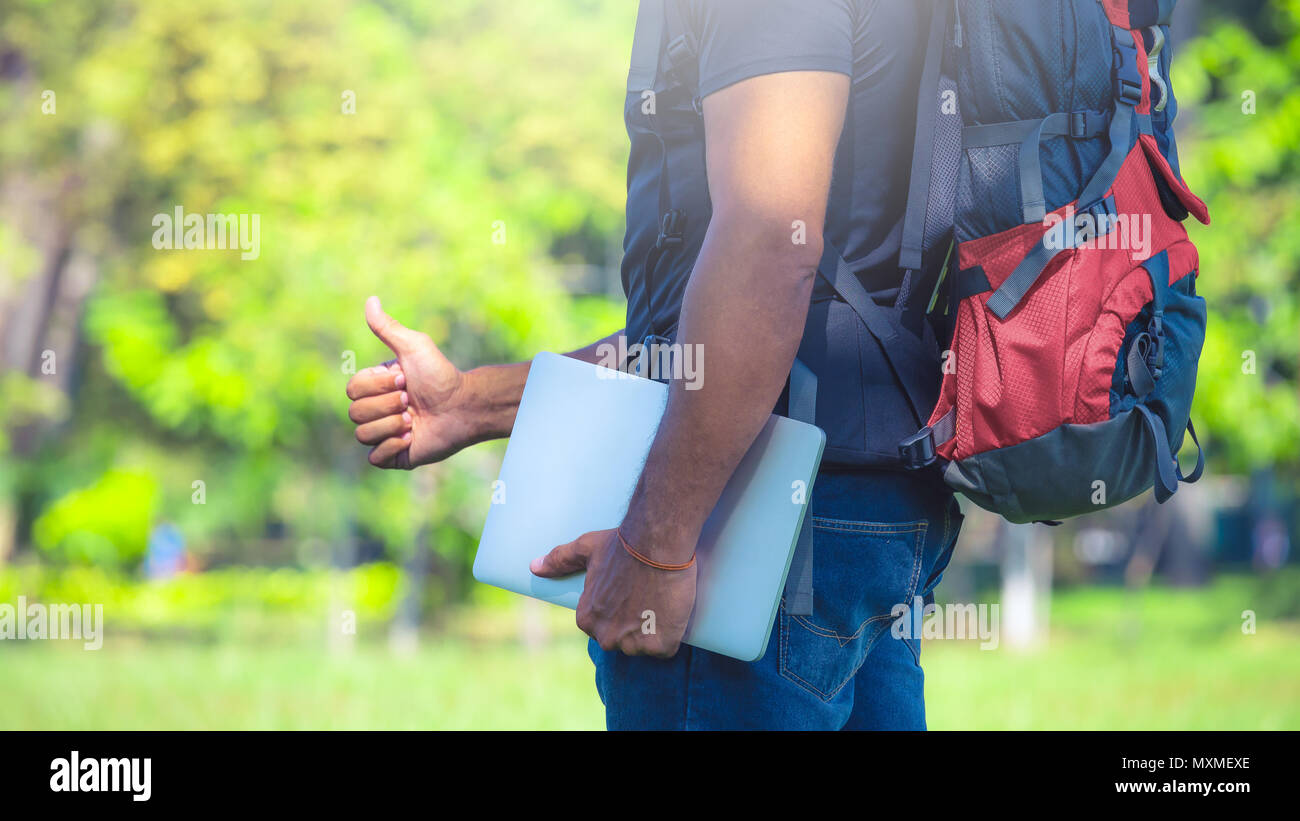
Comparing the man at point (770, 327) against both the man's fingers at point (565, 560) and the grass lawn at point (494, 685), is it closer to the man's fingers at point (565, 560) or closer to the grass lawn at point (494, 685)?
the man's fingers at point (565, 560)

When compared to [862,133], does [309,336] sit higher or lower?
higher

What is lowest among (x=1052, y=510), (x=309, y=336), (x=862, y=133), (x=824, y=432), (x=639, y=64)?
(x=1052, y=510)

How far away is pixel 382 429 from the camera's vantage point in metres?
2.03

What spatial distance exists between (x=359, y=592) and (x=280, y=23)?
615cm

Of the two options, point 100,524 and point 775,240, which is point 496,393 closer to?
point 775,240

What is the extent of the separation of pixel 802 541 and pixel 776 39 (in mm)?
659

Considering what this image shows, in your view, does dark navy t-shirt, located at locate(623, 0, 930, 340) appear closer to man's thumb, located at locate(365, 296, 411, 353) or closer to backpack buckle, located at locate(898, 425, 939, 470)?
backpack buckle, located at locate(898, 425, 939, 470)

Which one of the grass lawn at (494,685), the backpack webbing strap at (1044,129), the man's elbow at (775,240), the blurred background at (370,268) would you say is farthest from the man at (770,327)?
the blurred background at (370,268)

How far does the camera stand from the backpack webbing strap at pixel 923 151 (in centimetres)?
161

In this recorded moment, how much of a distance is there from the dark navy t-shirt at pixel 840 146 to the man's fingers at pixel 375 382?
0.48m

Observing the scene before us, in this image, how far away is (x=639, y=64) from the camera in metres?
1.75
